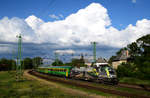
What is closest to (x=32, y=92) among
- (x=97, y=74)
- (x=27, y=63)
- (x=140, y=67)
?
(x=97, y=74)

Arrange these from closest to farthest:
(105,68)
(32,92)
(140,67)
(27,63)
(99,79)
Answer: (32,92)
(105,68)
(99,79)
(140,67)
(27,63)

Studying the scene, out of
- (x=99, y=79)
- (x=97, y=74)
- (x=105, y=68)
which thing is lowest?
(x=99, y=79)

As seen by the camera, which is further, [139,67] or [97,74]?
[139,67]

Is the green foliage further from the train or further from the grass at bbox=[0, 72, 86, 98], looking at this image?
the grass at bbox=[0, 72, 86, 98]

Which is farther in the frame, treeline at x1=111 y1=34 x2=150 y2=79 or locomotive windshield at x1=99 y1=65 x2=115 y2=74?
treeline at x1=111 y1=34 x2=150 y2=79

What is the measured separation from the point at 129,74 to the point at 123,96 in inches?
782

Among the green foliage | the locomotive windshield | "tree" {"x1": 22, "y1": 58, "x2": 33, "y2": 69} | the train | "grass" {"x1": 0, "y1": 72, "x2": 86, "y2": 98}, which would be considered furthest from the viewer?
"tree" {"x1": 22, "y1": 58, "x2": 33, "y2": 69}

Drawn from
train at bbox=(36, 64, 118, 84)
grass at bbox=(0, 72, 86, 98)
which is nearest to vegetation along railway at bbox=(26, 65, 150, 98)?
train at bbox=(36, 64, 118, 84)

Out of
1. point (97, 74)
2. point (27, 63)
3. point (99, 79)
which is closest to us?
point (99, 79)

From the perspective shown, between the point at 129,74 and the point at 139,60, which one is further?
the point at 139,60

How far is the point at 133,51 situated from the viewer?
160 ft

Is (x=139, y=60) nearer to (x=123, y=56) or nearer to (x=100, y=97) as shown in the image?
(x=100, y=97)

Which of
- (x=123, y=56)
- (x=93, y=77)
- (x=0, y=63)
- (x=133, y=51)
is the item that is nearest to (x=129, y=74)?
(x=93, y=77)

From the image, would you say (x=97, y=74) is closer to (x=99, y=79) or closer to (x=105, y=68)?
(x=99, y=79)
